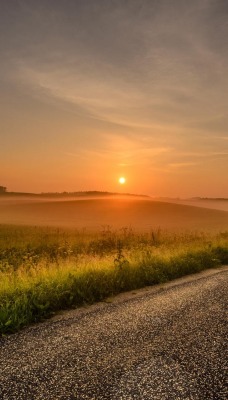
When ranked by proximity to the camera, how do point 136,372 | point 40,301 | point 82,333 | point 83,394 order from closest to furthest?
point 83,394 < point 136,372 < point 82,333 < point 40,301

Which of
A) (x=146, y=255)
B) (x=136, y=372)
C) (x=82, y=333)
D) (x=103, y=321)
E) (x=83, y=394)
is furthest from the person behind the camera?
(x=146, y=255)

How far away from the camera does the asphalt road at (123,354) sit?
4.70 metres

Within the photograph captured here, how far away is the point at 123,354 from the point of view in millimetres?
5691

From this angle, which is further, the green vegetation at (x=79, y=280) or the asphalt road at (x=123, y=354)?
the green vegetation at (x=79, y=280)

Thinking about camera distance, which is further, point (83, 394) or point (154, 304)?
point (154, 304)

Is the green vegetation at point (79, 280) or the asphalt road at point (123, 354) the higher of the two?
the green vegetation at point (79, 280)

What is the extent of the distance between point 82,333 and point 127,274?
13.9ft

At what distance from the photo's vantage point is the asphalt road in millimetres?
4695

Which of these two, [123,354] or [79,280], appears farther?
[79,280]

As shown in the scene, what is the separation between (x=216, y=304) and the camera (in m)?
8.48

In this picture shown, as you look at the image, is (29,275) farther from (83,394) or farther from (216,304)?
(83,394)

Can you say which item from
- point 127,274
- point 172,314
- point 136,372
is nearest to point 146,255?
point 127,274

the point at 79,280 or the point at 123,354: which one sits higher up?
the point at 79,280

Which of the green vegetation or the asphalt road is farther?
the green vegetation
